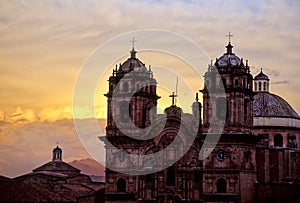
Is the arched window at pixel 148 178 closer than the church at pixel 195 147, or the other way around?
the church at pixel 195 147

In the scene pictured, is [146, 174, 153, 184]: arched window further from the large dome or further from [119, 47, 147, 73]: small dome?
the large dome

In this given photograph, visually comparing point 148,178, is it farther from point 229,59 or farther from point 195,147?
point 229,59

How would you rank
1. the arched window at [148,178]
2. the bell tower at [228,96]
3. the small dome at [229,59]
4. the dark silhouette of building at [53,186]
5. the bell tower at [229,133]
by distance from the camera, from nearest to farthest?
1. the dark silhouette of building at [53,186]
2. the bell tower at [229,133]
3. the bell tower at [228,96]
4. the small dome at [229,59]
5. the arched window at [148,178]

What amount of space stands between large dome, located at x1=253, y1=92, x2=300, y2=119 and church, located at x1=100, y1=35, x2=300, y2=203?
2572mm

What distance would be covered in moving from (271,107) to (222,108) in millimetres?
8148

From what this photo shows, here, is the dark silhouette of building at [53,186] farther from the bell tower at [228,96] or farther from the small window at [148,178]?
the bell tower at [228,96]

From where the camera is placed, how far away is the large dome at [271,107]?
59.8 m

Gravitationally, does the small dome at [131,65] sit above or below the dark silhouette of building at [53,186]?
above

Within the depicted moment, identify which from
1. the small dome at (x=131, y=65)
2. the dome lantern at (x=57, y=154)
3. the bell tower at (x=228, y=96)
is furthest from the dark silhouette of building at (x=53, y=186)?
the bell tower at (x=228, y=96)

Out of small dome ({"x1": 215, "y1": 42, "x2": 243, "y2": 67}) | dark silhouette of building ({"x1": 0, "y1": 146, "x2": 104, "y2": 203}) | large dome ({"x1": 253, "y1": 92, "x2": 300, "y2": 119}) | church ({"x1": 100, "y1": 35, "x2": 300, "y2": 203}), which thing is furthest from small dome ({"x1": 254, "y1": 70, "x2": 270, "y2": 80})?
dark silhouette of building ({"x1": 0, "y1": 146, "x2": 104, "y2": 203})

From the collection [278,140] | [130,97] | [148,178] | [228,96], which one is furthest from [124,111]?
[278,140]

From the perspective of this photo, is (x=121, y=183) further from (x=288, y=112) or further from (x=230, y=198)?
(x=288, y=112)

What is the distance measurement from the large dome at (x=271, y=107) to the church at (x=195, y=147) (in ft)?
8.44

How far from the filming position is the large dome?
5978 centimetres
